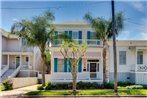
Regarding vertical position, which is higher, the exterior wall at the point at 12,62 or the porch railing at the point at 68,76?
the exterior wall at the point at 12,62

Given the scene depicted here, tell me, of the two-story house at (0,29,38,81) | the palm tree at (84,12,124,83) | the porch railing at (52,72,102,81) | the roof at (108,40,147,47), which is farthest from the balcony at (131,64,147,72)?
the two-story house at (0,29,38,81)

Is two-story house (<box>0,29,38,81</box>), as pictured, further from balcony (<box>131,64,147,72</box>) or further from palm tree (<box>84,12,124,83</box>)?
balcony (<box>131,64,147,72</box>)

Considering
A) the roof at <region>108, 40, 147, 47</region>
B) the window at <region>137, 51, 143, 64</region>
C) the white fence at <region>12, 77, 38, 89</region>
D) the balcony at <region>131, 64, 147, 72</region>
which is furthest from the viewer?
the window at <region>137, 51, 143, 64</region>

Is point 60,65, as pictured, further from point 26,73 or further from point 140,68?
point 140,68

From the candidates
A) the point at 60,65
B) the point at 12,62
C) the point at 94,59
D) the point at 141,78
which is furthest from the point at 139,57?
the point at 12,62

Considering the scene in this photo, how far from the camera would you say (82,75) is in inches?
1131

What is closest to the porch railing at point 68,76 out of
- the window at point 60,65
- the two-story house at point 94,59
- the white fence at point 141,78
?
the two-story house at point 94,59

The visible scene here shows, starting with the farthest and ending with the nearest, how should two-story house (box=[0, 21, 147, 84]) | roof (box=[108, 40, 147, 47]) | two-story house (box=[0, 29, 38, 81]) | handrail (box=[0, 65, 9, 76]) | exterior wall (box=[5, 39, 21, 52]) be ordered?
exterior wall (box=[5, 39, 21, 52]), two-story house (box=[0, 29, 38, 81]), handrail (box=[0, 65, 9, 76]), roof (box=[108, 40, 147, 47]), two-story house (box=[0, 21, 147, 84])

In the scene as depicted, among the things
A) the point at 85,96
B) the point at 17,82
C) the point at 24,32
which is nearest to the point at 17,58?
the point at 17,82

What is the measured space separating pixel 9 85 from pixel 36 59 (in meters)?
14.1

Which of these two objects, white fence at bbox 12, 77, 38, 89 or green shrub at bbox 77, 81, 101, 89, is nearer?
green shrub at bbox 77, 81, 101, 89

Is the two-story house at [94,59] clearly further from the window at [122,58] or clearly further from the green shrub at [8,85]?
the green shrub at [8,85]

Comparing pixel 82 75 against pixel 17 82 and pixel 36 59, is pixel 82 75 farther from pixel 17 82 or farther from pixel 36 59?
pixel 36 59

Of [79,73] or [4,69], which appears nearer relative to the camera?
[79,73]
